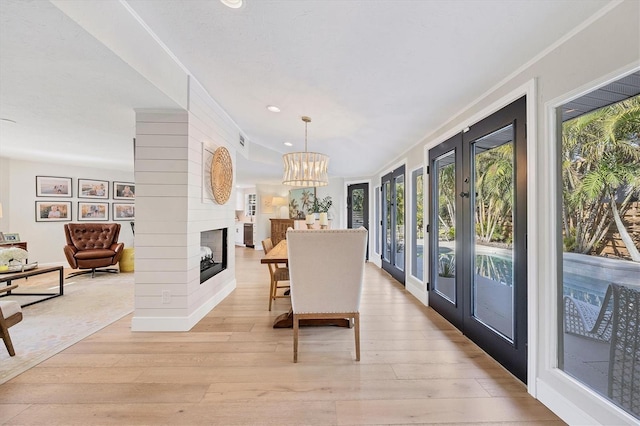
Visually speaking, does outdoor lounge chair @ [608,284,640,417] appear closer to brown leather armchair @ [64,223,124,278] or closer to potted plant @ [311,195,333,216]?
potted plant @ [311,195,333,216]

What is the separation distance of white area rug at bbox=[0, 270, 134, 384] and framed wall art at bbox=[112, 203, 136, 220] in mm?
2507

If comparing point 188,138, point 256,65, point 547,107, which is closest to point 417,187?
point 547,107

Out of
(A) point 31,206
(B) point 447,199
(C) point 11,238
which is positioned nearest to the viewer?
(B) point 447,199

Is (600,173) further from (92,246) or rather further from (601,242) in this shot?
(92,246)

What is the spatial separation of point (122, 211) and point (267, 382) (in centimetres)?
700

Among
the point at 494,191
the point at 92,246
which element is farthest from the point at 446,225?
the point at 92,246

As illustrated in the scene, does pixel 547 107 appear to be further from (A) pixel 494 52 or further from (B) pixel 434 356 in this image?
(B) pixel 434 356

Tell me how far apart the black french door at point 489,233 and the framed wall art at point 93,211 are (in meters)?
7.53

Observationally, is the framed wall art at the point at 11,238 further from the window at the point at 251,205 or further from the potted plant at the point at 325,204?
the potted plant at the point at 325,204

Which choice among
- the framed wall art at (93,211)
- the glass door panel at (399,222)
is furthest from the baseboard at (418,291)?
the framed wall art at (93,211)

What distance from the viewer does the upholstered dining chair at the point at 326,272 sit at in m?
2.13

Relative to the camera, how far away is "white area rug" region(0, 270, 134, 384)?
2180 mm

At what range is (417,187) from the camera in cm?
415

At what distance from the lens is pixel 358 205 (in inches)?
289
